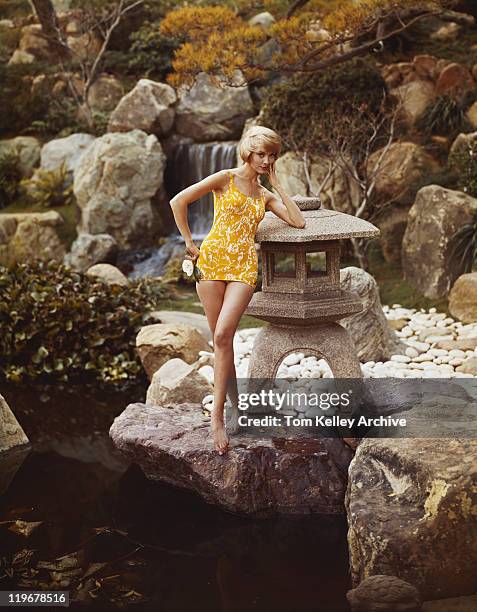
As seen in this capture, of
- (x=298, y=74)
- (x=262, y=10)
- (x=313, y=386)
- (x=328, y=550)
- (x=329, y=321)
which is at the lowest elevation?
(x=328, y=550)

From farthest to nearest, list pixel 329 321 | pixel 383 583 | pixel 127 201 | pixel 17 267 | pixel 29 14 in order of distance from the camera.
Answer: pixel 29 14 → pixel 127 201 → pixel 17 267 → pixel 329 321 → pixel 383 583

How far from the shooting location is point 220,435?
4926mm

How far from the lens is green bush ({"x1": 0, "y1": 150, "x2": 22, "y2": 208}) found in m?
13.6

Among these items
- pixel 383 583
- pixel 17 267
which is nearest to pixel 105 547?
pixel 383 583

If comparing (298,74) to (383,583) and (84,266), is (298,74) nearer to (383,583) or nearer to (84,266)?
(84,266)

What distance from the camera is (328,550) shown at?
14.9ft

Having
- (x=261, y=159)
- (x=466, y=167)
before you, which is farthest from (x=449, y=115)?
(x=261, y=159)

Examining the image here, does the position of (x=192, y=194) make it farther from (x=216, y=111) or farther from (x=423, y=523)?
(x=216, y=111)

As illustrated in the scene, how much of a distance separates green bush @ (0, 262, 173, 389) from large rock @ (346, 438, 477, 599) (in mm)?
4234

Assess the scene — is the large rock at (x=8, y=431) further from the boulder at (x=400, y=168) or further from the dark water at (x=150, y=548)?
the boulder at (x=400, y=168)

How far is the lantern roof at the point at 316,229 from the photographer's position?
4.84 m

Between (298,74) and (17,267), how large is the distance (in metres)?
5.13

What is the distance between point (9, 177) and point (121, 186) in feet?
8.37

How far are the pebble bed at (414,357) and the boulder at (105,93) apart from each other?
8.67 meters
